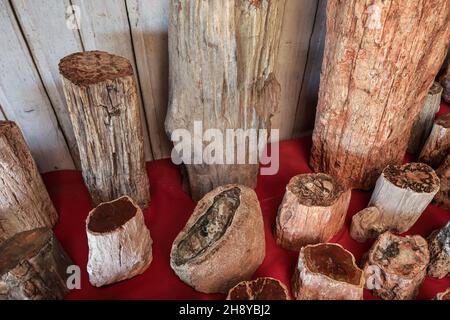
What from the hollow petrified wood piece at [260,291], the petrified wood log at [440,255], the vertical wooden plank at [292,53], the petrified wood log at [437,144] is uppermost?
the vertical wooden plank at [292,53]

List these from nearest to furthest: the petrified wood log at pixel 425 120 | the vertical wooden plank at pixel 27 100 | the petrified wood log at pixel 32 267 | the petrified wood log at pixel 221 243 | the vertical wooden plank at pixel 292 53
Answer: the petrified wood log at pixel 32 267, the petrified wood log at pixel 221 243, the vertical wooden plank at pixel 27 100, the vertical wooden plank at pixel 292 53, the petrified wood log at pixel 425 120

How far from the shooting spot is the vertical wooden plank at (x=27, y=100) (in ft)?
4.59

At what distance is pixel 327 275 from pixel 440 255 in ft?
1.74

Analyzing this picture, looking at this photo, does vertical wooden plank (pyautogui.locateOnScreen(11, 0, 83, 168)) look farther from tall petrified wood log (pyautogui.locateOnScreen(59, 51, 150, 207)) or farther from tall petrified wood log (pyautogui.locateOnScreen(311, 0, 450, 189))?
tall petrified wood log (pyautogui.locateOnScreen(311, 0, 450, 189))

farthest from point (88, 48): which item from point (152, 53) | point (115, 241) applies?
point (115, 241)

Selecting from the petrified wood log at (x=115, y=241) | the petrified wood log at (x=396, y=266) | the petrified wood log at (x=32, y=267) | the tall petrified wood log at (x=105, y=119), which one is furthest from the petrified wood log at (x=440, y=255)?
the petrified wood log at (x=32, y=267)

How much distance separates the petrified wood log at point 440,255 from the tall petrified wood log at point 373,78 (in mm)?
408

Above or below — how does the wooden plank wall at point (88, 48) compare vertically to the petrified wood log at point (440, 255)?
above

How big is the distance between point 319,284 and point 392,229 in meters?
0.56

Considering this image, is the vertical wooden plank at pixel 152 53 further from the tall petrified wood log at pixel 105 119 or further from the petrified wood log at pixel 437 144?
the petrified wood log at pixel 437 144

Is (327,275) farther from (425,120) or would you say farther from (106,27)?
(106,27)

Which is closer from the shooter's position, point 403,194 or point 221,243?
point 221,243

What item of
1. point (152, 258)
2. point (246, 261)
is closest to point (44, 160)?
point (152, 258)

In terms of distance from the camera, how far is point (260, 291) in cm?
120
